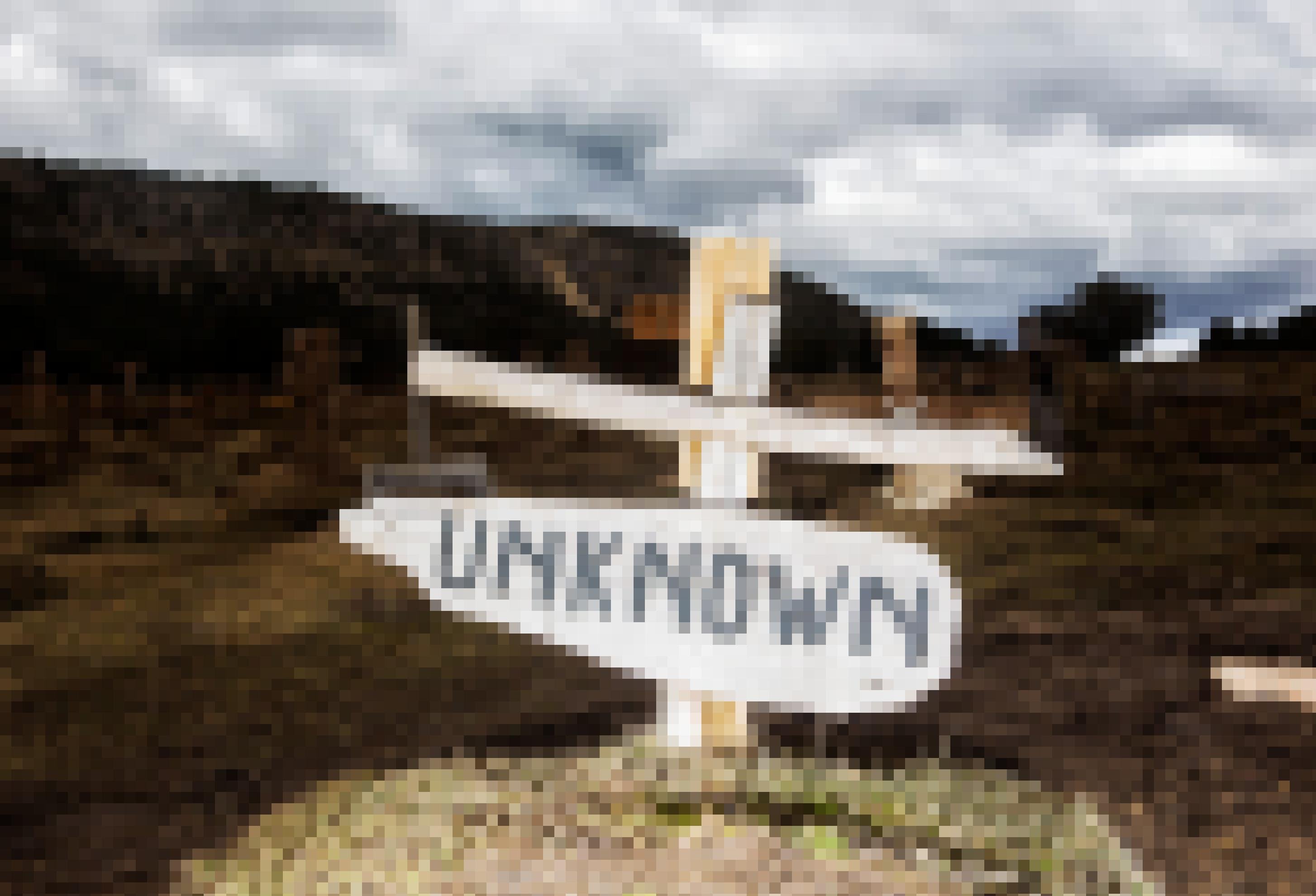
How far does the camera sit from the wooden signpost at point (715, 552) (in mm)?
588

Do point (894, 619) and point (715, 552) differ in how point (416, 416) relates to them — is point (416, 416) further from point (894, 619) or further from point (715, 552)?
point (894, 619)

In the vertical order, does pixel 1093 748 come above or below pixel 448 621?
below

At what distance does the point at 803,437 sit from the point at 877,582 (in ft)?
0.34

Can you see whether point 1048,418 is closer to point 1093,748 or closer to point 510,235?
point 1093,748

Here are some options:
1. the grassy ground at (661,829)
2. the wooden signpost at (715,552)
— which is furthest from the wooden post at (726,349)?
the grassy ground at (661,829)

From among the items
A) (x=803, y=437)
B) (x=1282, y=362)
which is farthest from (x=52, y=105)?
(x=1282, y=362)

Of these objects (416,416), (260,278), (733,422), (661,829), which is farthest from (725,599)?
(260,278)

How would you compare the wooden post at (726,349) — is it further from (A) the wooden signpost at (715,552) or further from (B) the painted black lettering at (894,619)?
(B) the painted black lettering at (894,619)

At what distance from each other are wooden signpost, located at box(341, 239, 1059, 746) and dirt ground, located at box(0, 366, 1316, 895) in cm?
11

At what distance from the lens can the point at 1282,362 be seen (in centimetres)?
98

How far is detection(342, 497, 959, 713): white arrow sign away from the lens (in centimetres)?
58

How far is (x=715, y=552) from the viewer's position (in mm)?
647

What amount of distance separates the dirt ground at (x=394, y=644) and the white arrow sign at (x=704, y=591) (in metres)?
0.14

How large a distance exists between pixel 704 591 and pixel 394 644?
0.38 metres
